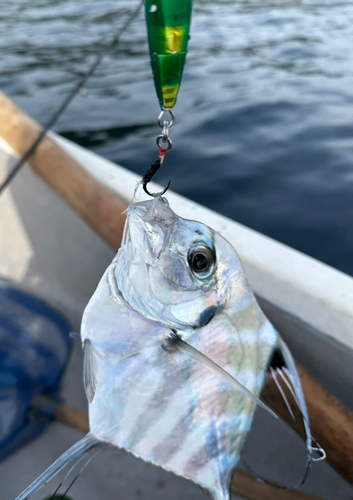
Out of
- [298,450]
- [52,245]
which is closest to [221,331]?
[298,450]

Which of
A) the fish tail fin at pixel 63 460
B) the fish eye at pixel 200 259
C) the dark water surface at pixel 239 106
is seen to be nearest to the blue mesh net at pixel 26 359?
the fish tail fin at pixel 63 460

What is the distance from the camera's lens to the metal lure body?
80 cm

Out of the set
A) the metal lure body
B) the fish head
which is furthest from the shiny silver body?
the metal lure body

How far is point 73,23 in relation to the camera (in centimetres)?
905

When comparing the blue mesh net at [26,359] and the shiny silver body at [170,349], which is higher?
the shiny silver body at [170,349]

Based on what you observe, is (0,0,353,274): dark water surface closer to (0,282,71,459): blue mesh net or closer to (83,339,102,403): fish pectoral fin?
(0,282,71,459): blue mesh net

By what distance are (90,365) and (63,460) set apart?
191mm

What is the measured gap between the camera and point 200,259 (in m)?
0.89

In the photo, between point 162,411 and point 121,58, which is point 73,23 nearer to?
point 121,58

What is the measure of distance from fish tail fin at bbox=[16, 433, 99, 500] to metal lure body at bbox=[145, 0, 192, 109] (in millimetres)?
738

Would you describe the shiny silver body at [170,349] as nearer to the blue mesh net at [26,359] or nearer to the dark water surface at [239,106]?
the blue mesh net at [26,359]

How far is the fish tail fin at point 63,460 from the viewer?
0.79 meters

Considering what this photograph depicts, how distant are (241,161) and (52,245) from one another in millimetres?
1840

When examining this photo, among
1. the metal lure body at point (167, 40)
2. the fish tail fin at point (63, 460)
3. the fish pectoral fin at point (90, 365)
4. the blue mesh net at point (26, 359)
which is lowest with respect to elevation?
the blue mesh net at point (26, 359)
